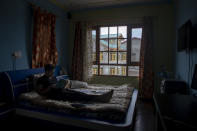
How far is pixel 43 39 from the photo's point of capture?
3484mm

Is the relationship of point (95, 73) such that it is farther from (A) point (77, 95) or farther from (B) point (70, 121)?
(B) point (70, 121)

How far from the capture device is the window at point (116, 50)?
13.8 ft

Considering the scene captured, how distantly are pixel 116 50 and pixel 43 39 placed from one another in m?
2.12

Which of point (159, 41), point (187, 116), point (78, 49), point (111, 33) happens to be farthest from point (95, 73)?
point (187, 116)

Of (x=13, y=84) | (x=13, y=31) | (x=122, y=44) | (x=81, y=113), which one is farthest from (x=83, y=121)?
(x=122, y=44)

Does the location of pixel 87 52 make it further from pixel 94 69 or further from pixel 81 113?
pixel 81 113

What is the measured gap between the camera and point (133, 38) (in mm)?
4199

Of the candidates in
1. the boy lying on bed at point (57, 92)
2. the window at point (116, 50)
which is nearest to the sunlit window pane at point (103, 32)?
the window at point (116, 50)

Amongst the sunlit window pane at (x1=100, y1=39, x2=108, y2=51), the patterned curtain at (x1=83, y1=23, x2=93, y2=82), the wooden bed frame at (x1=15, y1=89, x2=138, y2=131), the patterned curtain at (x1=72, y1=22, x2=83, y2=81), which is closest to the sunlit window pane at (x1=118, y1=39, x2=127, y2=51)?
the sunlit window pane at (x1=100, y1=39, x2=108, y2=51)

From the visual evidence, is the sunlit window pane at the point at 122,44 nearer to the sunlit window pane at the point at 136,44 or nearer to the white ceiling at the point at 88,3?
the sunlit window pane at the point at 136,44

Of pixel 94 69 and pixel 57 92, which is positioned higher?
pixel 94 69

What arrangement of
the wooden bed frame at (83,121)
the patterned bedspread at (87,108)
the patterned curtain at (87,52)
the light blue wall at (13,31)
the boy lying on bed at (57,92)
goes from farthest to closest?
the patterned curtain at (87,52)
the light blue wall at (13,31)
the boy lying on bed at (57,92)
the patterned bedspread at (87,108)
the wooden bed frame at (83,121)

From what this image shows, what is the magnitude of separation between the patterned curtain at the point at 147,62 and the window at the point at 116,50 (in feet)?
0.79

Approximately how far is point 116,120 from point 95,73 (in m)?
2.93
